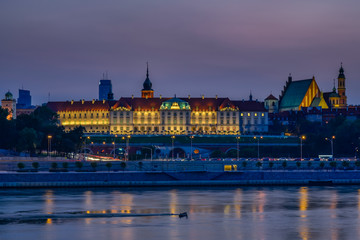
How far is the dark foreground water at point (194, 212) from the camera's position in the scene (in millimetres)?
73062

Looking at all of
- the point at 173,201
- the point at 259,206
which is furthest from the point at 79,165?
the point at 259,206

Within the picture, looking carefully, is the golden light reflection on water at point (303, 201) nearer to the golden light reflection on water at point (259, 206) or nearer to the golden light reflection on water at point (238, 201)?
the golden light reflection on water at point (259, 206)

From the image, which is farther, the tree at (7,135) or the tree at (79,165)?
the tree at (7,135)

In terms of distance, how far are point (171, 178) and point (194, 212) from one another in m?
38.3

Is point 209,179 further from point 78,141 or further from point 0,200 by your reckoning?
point 78,141

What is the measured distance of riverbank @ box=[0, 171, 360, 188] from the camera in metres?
119

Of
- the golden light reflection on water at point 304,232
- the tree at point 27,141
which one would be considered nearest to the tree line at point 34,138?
the tree at point 27,141

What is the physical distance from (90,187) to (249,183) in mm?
22991

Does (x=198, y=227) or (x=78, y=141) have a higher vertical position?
(x=78, y=141)

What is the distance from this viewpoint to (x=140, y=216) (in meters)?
84.0

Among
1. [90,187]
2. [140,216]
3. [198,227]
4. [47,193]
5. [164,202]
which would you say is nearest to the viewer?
[198,227]

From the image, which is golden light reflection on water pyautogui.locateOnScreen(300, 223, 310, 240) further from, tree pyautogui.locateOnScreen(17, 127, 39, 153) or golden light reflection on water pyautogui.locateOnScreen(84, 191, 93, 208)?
tree pyautogui.locateOnScreen(17, 127, 39, 153)

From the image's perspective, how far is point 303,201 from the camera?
325 feet

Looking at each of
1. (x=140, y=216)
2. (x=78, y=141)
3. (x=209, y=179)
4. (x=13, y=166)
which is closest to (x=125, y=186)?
(x=209, y=179)
